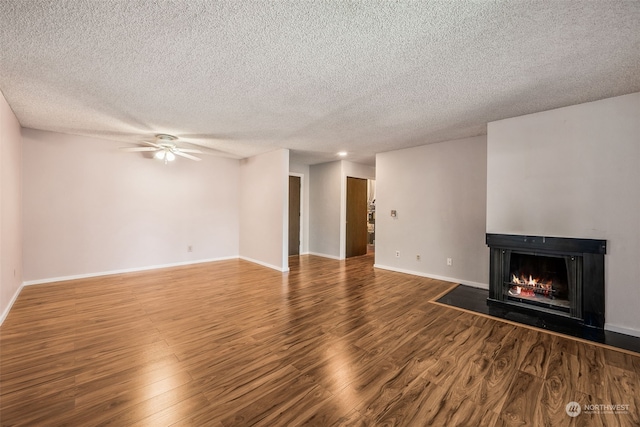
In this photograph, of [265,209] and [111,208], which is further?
[265,209]

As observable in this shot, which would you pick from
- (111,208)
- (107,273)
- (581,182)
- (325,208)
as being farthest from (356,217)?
(107,273)

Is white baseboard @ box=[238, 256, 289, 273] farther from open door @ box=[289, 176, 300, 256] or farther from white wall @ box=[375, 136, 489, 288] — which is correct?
white wall @ box=[375, 136, 489, 288]

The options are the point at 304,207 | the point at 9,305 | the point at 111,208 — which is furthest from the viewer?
the point at 304,207

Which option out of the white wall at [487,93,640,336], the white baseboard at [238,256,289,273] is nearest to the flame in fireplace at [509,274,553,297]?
the white wall at [487,93,640,336]

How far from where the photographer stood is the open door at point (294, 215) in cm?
689

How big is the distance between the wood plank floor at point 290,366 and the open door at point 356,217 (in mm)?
3234

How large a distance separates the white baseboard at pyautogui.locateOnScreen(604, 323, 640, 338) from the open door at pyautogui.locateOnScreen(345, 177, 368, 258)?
15.0ft

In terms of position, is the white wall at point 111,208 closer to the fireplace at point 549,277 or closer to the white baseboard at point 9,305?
the white baseboard at point 9,305

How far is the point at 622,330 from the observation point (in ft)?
8.73

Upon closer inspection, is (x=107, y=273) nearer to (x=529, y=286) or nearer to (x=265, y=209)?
(x=265, y=209)

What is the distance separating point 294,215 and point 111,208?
387 cm

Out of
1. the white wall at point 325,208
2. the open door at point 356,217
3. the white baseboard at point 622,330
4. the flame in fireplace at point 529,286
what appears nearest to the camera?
the white baseboard at point 622,330

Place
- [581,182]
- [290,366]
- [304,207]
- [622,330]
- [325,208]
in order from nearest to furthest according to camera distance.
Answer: [290,366]
[622,330]
[581,182]
[325,208]
[304,207]

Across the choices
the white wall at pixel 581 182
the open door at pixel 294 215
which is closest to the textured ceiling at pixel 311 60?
the white wall at pixel 581 182
